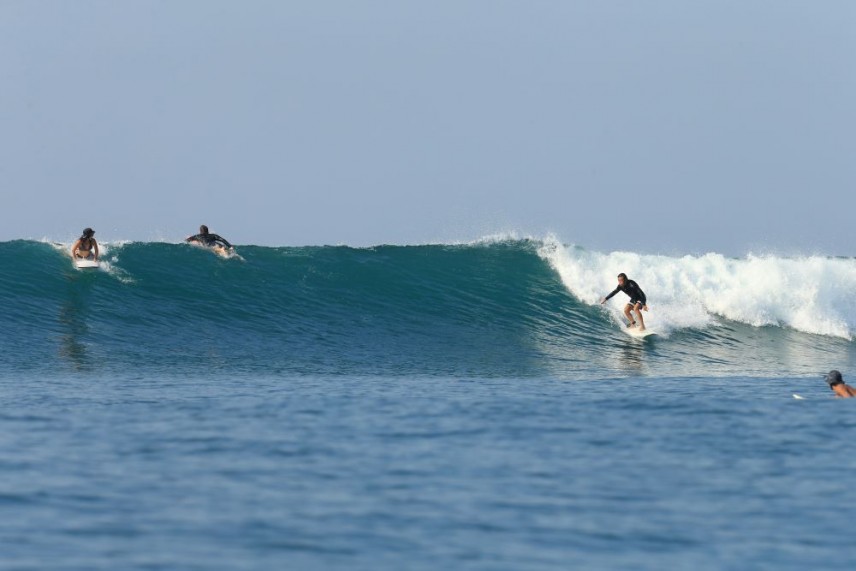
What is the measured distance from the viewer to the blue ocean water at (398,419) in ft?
25.0

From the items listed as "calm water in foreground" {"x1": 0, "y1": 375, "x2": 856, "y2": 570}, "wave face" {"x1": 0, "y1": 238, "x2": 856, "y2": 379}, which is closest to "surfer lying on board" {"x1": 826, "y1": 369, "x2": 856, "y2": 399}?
"calm water in foreground" {"x1": 0, "y1": 375, "x2": 856, "y2": 570}

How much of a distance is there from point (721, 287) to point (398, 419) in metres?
18.3

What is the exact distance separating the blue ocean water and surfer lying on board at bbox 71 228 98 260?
397 millimetres

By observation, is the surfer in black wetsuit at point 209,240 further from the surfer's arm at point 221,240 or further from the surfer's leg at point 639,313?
the surfer's leg at point 639,313

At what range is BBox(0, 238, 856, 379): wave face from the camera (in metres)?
Result: 19.5

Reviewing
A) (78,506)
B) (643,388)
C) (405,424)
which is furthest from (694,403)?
(78,506)

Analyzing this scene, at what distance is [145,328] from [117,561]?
1428 cm

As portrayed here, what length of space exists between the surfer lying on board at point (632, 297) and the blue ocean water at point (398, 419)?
1.76 ft

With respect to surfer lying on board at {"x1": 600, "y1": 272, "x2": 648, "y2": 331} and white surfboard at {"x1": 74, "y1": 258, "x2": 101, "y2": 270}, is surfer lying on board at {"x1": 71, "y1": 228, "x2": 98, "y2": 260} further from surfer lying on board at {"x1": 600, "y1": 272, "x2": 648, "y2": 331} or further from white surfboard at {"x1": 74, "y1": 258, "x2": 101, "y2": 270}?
surfer lying on board at {"x1": 600, "y1": 272, "x2": 648, "y2": 331}

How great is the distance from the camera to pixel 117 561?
6.92 m

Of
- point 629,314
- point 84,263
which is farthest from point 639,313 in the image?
point 84,263

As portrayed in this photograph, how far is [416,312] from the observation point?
24312 millimetres

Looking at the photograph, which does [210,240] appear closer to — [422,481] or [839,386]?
[839,386]

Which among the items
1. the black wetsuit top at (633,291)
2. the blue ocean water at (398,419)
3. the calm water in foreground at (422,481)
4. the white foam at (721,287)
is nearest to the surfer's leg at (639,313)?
the black wetsuit top at (633,291)
